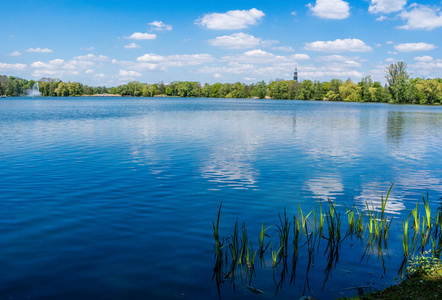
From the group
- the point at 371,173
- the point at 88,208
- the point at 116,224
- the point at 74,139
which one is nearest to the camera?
the point at 116,224

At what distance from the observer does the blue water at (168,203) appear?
30.3ft

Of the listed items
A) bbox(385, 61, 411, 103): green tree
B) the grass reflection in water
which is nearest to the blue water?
the grass reflection in water

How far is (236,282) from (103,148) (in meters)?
23.5

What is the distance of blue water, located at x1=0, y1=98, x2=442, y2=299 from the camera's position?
30.3ft

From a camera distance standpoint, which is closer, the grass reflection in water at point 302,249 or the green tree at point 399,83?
the grass reflection in water at point 302,249

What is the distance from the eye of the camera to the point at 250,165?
77.4 ft

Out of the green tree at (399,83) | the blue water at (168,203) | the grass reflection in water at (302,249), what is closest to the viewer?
the blue water at (168,203)

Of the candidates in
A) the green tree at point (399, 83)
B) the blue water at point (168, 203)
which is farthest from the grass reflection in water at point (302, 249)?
the green tree at point (399, 83)

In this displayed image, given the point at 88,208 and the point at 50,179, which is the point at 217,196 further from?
the point at 50,179

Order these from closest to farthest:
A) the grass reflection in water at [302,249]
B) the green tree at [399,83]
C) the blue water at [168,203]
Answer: the blue water at [168,203]
the grass reflection in water at [302,249]
the green tree at [399,83]

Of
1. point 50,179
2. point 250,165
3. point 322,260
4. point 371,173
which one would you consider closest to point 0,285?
point 322,260

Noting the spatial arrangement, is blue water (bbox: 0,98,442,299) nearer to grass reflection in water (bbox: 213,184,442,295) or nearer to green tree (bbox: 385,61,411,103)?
grass reflection in water (bbox: 213,184,442,295)

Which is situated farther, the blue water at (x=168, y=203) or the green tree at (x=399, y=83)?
the green tree at (x=399, y=83)

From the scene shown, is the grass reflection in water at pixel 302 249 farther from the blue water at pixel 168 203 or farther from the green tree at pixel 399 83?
the green tree at pixel 399 83
